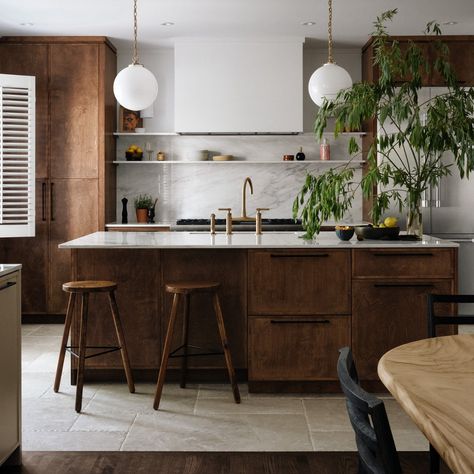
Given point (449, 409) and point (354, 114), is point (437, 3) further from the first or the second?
point (449, 409)

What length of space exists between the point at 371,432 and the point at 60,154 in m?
6.02

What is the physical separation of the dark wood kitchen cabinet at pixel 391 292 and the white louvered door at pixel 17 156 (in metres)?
3.53

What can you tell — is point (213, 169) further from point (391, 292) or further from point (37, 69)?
→ point (391, 292)

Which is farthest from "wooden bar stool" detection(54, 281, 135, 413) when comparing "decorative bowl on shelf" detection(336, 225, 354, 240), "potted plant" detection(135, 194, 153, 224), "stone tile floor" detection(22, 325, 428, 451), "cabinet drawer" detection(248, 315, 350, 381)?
"potted plant" detection(135, 194, 153, 224)

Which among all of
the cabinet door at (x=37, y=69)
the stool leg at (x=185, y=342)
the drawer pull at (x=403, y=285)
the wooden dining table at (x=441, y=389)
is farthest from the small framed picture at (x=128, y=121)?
the wooden dining table at (x=441, y=389)

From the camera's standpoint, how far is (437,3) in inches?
227

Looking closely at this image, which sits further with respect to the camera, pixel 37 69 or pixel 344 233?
pixel 37 69

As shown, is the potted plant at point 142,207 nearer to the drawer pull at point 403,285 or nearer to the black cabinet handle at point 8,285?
the drawer pull at point 403,285

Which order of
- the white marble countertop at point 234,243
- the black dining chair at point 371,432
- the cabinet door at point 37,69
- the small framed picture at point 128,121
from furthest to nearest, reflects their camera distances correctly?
the small framed picture at point 128,121
the cabinet door at point 37,69
the white marble countertop at point 234,243
the black dining chair at point 371,432

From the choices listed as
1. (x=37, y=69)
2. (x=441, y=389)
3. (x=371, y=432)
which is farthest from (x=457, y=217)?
(x=371, y=432)

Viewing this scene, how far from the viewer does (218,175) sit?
7473 mm

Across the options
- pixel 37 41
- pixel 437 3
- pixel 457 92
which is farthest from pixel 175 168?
pixel 457 92

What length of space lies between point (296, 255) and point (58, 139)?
3455 millimetres

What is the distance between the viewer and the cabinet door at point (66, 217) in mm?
6879
